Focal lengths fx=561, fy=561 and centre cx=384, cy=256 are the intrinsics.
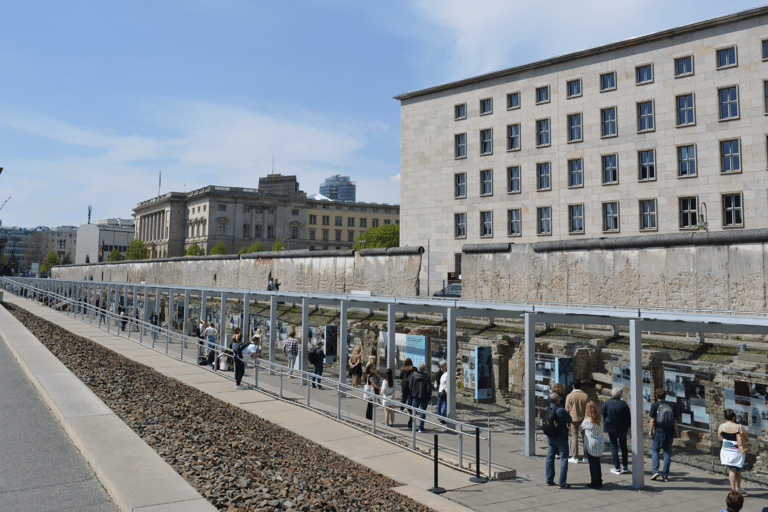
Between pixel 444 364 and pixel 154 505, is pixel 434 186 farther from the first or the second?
pixel 154 505

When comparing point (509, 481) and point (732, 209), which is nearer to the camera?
point (509, 481)

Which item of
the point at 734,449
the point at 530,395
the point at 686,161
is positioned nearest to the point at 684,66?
the point at 686,161

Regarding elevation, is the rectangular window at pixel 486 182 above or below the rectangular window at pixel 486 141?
below

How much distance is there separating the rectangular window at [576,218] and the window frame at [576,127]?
15.6 feet

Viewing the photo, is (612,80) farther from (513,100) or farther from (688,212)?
(688,212)

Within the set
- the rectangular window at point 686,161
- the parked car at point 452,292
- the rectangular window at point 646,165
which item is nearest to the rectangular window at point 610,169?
the rectangular window at point 646,165

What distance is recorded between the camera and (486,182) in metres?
45.0

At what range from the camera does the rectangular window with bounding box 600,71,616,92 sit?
38750 millimetres

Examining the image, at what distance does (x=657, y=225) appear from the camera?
36500 millimetres

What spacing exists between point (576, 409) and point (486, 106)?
37420 mm

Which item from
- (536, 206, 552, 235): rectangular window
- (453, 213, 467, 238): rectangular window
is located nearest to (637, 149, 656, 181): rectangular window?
(536, 206, 552, 235): rectangular window

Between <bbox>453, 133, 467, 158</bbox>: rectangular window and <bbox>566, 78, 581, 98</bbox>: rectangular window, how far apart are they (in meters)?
8.86

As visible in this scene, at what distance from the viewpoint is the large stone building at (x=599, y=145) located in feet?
111

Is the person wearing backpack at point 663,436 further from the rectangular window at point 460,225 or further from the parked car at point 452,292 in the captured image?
the rectangular window at point 460,225
